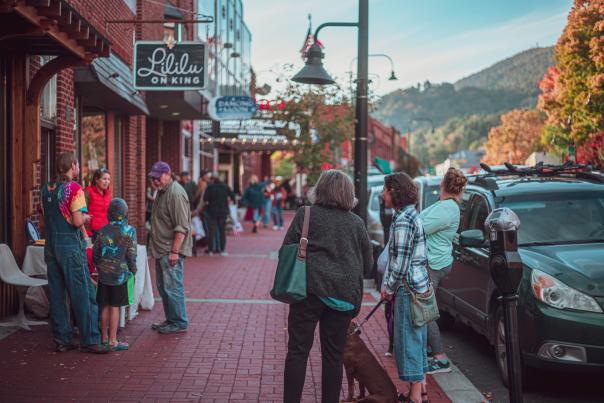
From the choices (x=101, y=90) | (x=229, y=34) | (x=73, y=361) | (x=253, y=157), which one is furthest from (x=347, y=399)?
(x=253, y=157)

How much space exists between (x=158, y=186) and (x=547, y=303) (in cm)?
426

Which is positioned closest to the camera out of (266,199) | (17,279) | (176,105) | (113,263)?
(113,263)

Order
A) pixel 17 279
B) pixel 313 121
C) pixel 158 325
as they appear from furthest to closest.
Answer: pixel 313 121, pixel 158 325, pixel 17 279

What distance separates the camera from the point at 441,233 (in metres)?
6.55

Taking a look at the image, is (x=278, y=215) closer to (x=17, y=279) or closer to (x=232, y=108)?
(x=232, y=108)

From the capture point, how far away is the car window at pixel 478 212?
25.1 feet

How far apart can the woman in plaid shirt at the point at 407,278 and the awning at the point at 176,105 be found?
37.4 feet

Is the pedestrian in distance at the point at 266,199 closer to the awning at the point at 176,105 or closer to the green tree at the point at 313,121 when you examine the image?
the green tree at the point at 313,121

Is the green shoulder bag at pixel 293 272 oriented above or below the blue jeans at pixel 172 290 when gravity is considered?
above

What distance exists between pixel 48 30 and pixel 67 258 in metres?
2.15

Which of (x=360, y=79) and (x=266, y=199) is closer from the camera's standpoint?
(x=360, y=79)

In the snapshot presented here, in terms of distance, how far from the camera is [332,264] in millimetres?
4668

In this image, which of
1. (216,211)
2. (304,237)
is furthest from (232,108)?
(304,237)

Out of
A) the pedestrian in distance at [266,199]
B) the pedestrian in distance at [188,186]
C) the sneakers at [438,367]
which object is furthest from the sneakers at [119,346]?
the pedestrian in distance at [266,199]
